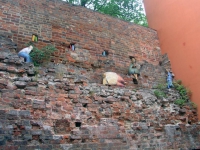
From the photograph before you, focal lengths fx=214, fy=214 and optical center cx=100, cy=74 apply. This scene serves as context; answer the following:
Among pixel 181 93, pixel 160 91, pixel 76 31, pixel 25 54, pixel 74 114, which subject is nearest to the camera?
pixel 74 114

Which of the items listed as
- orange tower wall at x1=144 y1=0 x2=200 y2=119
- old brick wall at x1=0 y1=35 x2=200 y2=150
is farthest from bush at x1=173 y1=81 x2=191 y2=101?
old brick wall at x1=0 y1=35 x2=200 y2=150

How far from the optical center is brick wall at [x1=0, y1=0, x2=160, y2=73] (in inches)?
209

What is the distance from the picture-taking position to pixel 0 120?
359 centimetres

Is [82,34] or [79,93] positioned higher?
[82,34]

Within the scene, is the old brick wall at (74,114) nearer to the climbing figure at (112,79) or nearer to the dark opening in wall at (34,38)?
the climbing figure at (112,79)

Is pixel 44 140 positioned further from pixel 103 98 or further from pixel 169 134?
pixel 169 134

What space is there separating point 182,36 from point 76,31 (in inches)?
150

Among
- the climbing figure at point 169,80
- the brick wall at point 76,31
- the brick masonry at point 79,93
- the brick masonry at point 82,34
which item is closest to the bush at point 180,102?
the brick masonry at point 79,93

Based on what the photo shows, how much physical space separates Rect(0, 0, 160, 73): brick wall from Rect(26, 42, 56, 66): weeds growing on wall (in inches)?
9.0

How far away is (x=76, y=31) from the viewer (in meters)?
6.23

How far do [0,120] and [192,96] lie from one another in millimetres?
5743

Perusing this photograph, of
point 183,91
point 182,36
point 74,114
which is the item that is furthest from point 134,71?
point 74,114

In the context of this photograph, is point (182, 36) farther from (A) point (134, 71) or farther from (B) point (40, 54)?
(B) point (40, 54)

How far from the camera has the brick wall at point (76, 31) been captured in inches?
209
